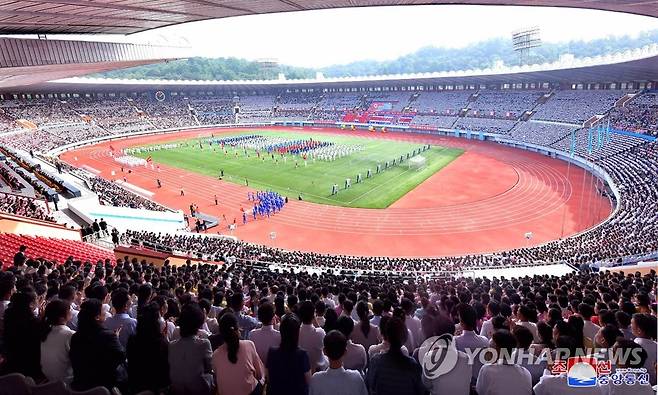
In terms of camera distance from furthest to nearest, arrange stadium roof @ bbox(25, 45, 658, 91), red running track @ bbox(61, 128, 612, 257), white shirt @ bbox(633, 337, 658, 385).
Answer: stadium roof @ bbox(25, 45, 658, 91)
red running track @ bbox(61, 128, 612, 257)
white shirt @ bbox(633, 337, 658, 385)

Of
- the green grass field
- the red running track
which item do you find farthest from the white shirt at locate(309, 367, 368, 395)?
the green grass field

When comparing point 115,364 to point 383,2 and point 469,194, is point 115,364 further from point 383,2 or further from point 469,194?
point 469,194

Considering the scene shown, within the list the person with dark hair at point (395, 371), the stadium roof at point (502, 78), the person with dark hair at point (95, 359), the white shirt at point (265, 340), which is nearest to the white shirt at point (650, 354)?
the person with dark hair at point (395, 371)

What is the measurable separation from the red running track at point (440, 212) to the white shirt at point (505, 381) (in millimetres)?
21852

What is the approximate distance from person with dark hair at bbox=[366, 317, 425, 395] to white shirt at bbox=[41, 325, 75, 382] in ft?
10.9

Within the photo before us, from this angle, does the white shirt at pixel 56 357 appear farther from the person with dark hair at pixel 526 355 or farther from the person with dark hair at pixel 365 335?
the person with dark hair at pixel 526 355

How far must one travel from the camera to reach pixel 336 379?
Answer: 12.6ft

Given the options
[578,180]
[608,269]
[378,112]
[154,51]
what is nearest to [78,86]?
[378,112]

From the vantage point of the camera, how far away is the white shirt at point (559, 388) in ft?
13.0

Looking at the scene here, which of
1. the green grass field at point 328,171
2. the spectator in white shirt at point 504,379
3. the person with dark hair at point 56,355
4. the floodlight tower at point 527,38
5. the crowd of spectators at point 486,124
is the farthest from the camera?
the floodlight tower at point 527,38

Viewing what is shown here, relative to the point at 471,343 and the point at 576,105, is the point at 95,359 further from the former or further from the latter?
the point at 576,105

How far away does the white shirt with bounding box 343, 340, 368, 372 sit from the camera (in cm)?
499

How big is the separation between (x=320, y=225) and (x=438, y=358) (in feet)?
85.9

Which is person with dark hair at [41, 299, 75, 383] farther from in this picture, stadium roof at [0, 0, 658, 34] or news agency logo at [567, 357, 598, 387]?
stadium roof at [0, 0, 658, 34]
